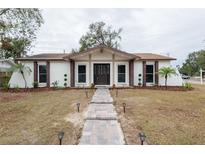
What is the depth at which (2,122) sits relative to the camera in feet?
26.9

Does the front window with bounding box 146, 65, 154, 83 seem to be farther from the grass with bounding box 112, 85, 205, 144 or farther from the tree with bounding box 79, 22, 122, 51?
the tree with bounding box 79, 22, 122, 51

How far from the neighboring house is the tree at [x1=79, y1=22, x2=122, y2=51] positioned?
2232 cm

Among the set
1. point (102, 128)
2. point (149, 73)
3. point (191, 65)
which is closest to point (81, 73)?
point (149, 73)

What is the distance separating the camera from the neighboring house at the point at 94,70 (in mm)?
19203

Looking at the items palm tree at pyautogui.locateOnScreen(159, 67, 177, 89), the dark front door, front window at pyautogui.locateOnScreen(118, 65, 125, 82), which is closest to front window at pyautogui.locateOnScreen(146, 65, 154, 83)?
palm tree at pyautogui.locateOnScreen(159, 67, 177, 89)

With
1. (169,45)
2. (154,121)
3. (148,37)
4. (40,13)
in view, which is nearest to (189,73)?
(169,45)

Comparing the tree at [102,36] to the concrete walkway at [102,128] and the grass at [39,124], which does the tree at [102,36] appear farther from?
the concrete walkway at [102,128]

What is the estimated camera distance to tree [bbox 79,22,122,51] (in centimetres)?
4141

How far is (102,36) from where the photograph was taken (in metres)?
41.8

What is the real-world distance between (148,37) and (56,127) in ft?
103

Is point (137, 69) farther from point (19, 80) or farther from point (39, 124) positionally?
point (39, 124)

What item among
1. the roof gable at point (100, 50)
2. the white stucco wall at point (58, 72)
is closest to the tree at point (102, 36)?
the white stucco wall at point (58, 72)
